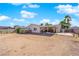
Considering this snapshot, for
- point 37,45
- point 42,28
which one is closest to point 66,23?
point 42,28

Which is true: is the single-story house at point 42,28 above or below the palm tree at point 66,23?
below

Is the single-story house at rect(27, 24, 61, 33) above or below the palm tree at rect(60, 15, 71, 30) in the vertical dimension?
below

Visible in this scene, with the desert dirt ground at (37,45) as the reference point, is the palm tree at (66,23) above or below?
above

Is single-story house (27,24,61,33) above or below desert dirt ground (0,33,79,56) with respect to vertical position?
above

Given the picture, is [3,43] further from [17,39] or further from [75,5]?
[75,5]

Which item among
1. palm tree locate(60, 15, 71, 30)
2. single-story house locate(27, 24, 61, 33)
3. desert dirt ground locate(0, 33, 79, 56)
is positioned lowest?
desert dirt ground locate(0, 33, 79, 56)

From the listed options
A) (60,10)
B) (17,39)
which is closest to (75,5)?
(60,10)

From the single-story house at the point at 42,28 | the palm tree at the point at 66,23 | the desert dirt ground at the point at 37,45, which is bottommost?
the desert dirt ground at the point at 37,45

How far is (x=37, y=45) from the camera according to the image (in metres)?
3.07

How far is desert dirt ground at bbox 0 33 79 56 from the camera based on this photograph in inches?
120

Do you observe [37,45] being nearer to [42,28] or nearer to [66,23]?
[42,28]

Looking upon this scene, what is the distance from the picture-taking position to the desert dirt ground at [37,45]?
9.97ft

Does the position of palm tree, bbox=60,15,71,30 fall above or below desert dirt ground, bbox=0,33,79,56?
above

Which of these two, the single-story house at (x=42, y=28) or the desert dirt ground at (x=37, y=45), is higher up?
the single-story house at (x=42, y=28)
